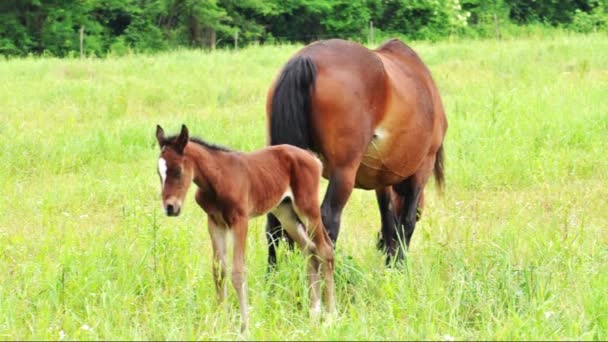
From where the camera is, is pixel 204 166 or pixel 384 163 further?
pixel 384 163

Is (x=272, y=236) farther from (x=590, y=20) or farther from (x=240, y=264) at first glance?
(x=590, y=20)

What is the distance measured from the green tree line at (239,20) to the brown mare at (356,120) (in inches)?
999

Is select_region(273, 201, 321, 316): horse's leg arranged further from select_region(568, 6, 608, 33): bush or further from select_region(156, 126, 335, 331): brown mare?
select_region(568, 6, 608, 33): bush

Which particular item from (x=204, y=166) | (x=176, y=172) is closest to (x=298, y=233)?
(x=204, y=166)

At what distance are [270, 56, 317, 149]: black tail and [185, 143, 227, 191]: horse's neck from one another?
117 centimetres

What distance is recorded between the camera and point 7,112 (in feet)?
43.0

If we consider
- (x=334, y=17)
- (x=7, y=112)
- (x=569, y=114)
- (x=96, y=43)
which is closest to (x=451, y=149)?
(x=569, y=114)

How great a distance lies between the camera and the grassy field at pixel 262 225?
437 cm

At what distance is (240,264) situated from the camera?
14.0ft

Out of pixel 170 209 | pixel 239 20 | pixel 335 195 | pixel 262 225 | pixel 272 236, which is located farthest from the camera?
pixel 239 20

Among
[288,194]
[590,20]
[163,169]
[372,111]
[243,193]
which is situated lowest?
[590,20]

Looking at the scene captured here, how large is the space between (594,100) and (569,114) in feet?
3.62

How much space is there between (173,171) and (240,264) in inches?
26.9

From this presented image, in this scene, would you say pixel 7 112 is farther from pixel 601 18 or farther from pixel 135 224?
pixel 601 18
